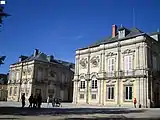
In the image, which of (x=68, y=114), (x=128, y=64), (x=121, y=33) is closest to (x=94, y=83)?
(x=128, y=64)

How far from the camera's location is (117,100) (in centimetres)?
3162

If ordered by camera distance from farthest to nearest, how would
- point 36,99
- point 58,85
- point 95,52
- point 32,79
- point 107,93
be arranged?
point 58,85 → point 32,79 → point 95,52 → point 107,93 → point 36,99

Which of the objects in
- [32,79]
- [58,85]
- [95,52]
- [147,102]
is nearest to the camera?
[147,102]

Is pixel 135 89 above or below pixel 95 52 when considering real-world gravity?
below

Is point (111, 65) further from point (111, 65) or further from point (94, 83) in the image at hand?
point (94, 83)

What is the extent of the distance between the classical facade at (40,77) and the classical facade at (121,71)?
1367 centimetres

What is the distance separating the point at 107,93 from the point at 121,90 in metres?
2.68

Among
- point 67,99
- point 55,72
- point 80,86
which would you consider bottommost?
point 67,99

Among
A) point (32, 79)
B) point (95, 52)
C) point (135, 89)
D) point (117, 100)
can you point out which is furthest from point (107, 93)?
point (32, 79)

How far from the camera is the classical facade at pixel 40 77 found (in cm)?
4878

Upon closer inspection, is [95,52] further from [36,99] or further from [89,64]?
[36,99]

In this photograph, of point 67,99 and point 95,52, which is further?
point 67,99

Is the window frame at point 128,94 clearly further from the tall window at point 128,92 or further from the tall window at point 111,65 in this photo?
the tall window at point 111,65

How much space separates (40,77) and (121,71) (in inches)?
922
